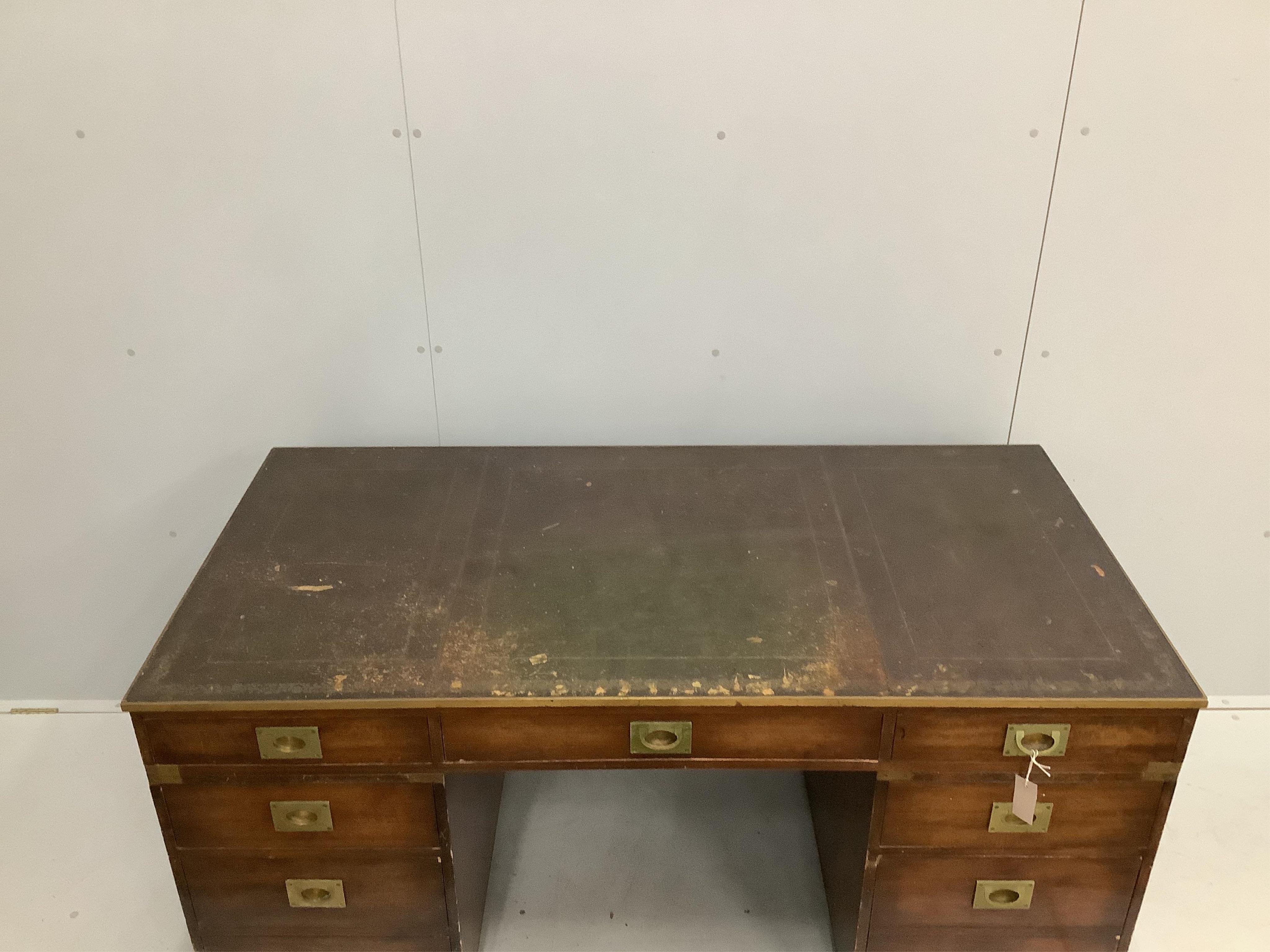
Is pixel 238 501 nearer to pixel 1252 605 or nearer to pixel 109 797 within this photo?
pixel 109 797

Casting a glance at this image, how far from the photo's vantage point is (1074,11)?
4.86ft

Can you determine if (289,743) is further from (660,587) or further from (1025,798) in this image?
(1025,798)

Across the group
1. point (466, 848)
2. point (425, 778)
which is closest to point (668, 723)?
point (425, 778)

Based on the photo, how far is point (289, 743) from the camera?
1.29m

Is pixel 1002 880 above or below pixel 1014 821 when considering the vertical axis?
below

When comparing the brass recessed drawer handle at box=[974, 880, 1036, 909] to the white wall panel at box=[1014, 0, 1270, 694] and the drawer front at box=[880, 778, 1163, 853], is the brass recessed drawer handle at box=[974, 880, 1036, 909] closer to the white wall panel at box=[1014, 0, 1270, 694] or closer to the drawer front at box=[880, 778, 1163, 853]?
the drawer front at box=[880, 778, 1163, 853]

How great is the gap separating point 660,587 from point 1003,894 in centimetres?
67

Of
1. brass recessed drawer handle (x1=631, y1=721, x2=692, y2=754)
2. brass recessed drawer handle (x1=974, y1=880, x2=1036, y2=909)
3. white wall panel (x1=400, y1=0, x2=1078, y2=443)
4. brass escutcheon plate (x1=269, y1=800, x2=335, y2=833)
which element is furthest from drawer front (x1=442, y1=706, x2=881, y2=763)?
white wall panel (x1=400, y1=0, x2=1078, y2=443)

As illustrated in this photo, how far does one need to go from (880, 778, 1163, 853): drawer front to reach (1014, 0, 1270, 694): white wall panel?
683 mm

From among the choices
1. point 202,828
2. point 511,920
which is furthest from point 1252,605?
point 202,828

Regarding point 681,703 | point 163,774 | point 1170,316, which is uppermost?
point 1170,316

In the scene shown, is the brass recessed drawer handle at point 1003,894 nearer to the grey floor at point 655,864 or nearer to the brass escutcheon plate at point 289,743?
the grey floor at point 655,864

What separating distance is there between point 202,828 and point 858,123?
1438 mm

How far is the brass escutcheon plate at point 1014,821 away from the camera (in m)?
1.34
